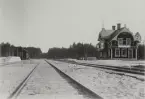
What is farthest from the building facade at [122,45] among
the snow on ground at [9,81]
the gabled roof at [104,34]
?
the snow on ground at [9,81]

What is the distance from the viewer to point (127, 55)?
55.6 m

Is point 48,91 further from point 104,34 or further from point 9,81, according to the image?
point 104,34

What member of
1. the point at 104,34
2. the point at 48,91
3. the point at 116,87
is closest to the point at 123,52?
the point at 104,34

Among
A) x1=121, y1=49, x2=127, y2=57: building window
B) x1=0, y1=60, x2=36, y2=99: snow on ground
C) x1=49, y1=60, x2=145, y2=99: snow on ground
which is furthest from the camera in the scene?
x1=121, y1=49, x2=127, y2=57: building window

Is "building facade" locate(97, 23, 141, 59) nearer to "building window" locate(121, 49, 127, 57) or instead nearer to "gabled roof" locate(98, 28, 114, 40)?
"building window" locate(121, 49, 127, 57)

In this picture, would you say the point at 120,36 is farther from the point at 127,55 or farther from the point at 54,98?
the point at 54,98

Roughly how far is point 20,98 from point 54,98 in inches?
43.3

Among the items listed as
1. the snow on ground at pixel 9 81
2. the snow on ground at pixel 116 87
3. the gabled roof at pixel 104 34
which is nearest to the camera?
the snow on ground at pixel 116 87

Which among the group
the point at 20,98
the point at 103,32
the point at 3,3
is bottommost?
the point at 20,98

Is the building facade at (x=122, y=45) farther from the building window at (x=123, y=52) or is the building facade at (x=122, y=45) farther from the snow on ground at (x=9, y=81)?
the snow on ground at (x=9, y=81)

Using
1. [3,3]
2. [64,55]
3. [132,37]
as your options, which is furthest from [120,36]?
[64,55]

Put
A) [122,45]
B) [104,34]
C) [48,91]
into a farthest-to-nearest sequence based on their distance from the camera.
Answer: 1. [104,34]
2. [122,45]
3. [48,91]

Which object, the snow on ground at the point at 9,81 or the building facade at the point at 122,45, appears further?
the building facade at the point at 122,45

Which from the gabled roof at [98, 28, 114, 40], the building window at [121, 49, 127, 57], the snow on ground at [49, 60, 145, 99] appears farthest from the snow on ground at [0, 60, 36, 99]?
the gabled roof at [98, 28, 114, 40]
